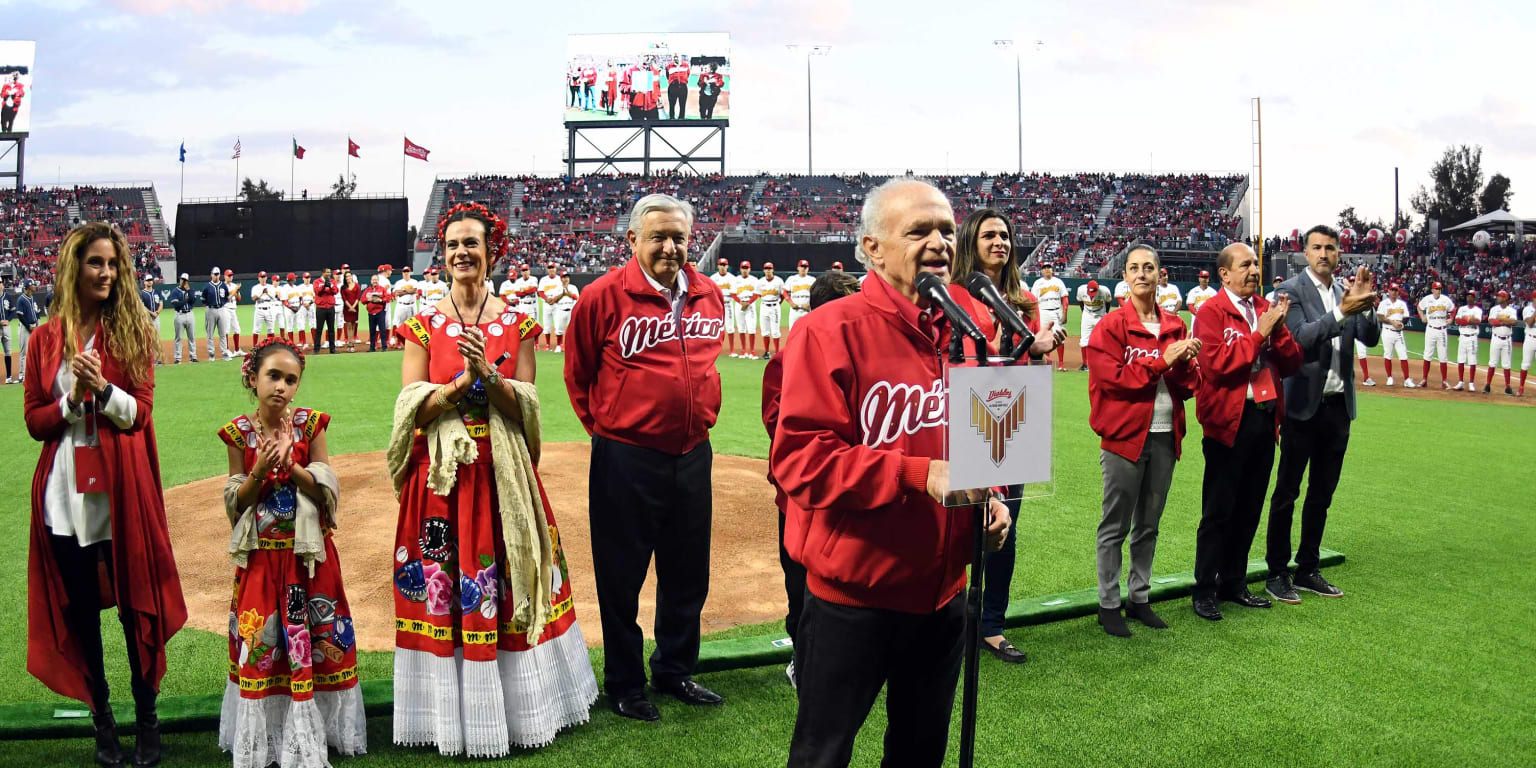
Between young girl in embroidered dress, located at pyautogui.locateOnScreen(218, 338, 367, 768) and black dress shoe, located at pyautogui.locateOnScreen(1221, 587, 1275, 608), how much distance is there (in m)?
4.83

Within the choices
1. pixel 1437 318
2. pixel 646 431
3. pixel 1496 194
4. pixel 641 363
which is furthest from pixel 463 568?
pixel 1496 194

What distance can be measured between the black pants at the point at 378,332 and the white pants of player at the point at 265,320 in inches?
78.5

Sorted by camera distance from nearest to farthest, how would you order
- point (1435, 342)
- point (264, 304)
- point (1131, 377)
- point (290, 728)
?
point (290, 728) < point (1131, 377) < point (1435, 342) < point (264, 304)

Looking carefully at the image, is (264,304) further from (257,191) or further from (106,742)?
(257,191)

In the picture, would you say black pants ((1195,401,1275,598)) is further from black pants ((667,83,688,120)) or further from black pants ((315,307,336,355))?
black pants ((667,83,688,120))

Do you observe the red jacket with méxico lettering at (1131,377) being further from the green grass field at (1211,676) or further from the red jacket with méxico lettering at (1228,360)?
the green grass field at (1211,676)

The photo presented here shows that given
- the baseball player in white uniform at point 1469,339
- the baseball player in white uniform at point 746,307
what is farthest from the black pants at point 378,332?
the baseball player in white uniform at point 1469,339

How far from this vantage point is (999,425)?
2.35 metres

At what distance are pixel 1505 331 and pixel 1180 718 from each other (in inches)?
739

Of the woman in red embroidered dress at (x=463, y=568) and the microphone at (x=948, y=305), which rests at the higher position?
the microphone at (x=948, y=305)

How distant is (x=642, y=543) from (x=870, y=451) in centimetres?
228

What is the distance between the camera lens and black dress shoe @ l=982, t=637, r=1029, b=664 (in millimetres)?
5172

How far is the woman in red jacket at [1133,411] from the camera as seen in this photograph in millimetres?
5555

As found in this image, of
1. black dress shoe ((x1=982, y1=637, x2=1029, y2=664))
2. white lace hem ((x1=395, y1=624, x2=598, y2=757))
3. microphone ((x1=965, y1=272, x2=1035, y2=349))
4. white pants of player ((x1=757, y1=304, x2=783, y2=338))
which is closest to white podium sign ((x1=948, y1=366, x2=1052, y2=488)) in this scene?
microphone ((x1=965, y1=272, x2=1035, y2=349))
